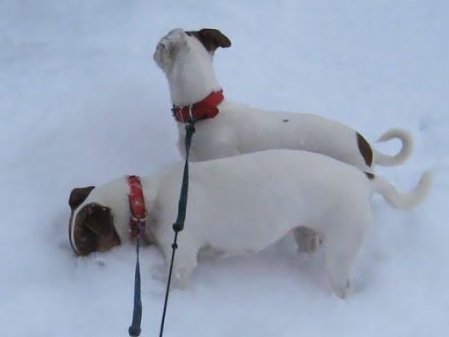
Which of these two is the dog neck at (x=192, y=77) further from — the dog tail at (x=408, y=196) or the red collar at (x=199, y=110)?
the dog tail at (x=408, y=196)

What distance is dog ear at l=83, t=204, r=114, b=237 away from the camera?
134 inches

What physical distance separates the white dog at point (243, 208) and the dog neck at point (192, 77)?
0.61 metres

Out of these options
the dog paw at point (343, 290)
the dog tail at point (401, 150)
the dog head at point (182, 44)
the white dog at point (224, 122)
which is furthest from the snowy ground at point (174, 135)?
the dog head at point (182, 44)

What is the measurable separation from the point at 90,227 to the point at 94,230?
0.9 inches

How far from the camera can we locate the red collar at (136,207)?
3.43 m

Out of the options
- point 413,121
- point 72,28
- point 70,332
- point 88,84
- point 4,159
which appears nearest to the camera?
point 70,332

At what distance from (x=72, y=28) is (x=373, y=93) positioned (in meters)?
2.39

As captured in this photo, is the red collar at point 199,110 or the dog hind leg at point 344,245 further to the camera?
the red collar at point 199,110

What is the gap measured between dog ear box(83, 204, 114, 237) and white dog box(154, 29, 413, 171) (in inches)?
32.6

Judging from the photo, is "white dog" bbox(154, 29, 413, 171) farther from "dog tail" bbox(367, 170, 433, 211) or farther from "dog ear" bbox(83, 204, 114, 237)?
"dog ear" bbox(83, 204, 114, 237)

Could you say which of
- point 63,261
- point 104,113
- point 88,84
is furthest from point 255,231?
point 88,84

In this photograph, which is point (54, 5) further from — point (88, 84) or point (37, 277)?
point (37, 277)

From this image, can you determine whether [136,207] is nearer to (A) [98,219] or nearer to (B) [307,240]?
(A) [98,219]

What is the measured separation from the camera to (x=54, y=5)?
6.14 metres
